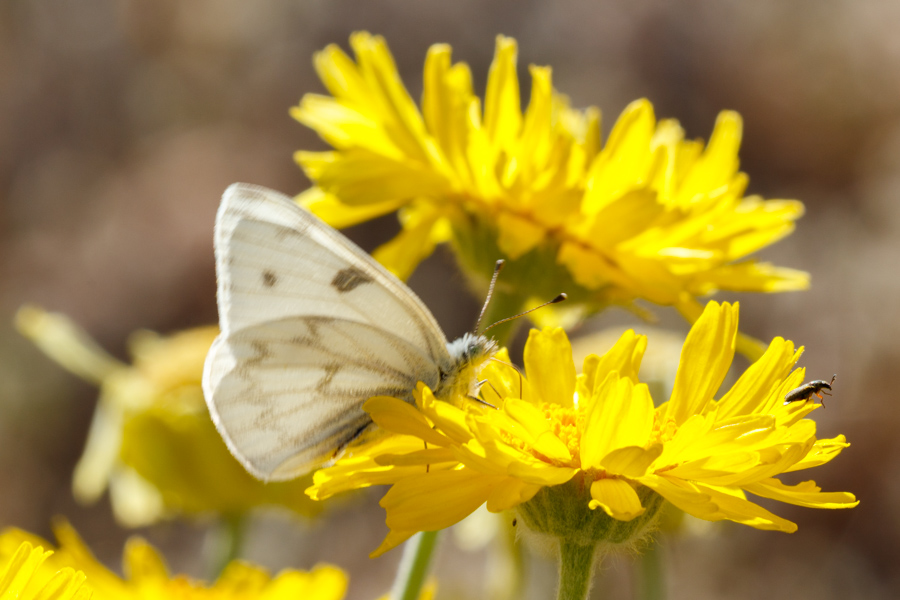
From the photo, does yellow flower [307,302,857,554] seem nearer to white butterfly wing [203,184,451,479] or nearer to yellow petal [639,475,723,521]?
yellow petal [639,475,723,521]

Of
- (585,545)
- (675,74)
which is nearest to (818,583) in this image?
(675,74)

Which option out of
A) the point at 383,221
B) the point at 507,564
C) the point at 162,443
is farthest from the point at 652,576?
the point at 383,221

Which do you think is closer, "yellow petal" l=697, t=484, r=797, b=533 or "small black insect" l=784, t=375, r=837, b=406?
"yellow petal" l=697, t=484, r=797, b=533

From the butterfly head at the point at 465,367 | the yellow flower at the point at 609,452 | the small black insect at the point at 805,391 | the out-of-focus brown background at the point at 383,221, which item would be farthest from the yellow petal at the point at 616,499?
the out-of-focus brown background at the point at 383,221

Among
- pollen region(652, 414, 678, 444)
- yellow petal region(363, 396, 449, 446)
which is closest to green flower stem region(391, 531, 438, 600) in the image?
yellow petal region(363, 396, 449, 446)

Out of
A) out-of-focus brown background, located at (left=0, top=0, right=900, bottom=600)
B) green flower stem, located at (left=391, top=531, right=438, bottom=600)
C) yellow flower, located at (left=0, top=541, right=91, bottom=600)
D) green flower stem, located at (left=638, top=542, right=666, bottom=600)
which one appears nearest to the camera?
yellow flower, located at (left=0, top=541, right=91, bottom=600)

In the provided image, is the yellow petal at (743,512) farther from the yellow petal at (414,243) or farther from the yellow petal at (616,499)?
the yellow petal at (414,243)

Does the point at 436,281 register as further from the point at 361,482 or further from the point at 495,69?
the point at 361,482

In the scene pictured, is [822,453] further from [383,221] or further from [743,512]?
[383,221]
